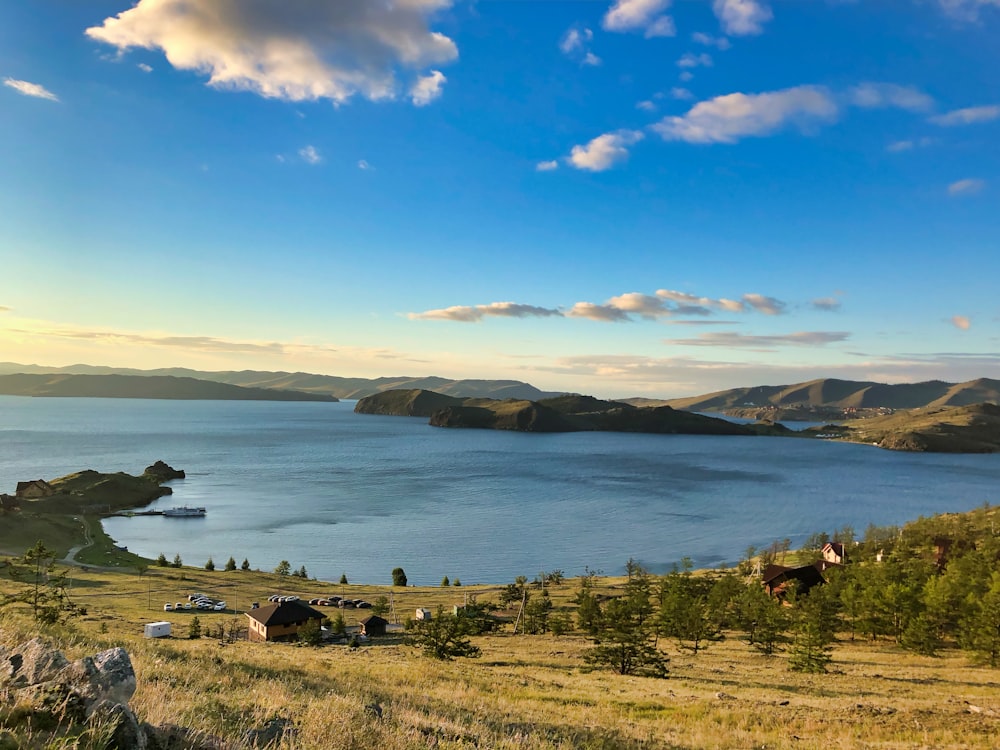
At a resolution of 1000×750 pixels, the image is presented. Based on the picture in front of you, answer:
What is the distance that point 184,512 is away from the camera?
352 ft

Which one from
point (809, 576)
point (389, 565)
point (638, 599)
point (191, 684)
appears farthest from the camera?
point (389, 565)

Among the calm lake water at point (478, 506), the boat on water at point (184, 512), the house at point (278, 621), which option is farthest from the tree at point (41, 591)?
the boat on water at point (184, 512)

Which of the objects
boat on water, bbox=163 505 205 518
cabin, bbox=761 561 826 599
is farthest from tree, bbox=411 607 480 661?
boat on water, bbox=163 505 205 518

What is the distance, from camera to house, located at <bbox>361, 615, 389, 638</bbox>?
47594 mm

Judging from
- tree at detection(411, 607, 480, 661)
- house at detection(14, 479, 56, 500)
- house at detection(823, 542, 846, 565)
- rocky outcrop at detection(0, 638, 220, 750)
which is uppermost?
rocky outcrop at detection(0, 638, 220, 750)

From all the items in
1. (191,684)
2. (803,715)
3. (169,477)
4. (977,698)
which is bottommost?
(169,477)

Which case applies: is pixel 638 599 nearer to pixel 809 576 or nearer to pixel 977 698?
pixel 977 698

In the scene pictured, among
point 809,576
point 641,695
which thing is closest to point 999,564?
point 809,576

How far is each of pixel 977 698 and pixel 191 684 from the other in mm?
29113

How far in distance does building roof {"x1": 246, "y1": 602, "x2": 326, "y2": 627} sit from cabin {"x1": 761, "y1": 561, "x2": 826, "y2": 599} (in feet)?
155

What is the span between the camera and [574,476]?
16412 centimetres

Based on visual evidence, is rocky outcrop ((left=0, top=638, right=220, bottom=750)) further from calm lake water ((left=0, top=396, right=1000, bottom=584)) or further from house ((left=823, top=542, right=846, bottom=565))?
house ((left=823, top=542, right=846, bottom=565))

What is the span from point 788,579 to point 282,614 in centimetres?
5143

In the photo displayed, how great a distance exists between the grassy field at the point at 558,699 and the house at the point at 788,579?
20.3 meters
